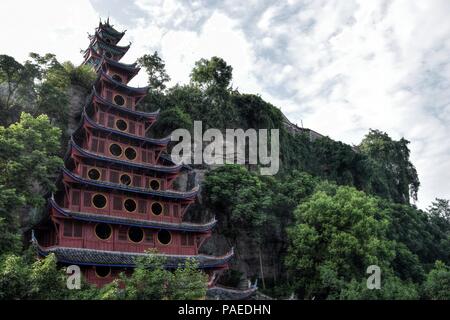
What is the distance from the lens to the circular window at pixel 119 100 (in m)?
30.7

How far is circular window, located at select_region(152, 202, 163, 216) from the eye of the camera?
26.6 m

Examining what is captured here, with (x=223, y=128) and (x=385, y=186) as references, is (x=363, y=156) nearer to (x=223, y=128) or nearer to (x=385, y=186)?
(x=385, y=186)

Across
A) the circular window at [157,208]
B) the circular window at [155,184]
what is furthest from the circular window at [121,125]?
the circular window at [157,208]

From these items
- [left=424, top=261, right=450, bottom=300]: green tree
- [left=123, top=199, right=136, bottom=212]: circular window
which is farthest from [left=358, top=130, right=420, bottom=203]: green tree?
[left=123, top=199, right=136, bottom=212]: circular window

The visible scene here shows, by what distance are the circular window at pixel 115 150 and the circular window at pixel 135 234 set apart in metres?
5.32

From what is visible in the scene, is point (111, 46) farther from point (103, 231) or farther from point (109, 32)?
point (103, 231)

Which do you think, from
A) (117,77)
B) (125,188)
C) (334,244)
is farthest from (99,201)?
(334,244)

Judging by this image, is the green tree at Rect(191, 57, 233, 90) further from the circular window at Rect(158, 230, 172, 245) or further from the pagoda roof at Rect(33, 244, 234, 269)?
the pagoda roof at Rect(33, 244, 234, 269)

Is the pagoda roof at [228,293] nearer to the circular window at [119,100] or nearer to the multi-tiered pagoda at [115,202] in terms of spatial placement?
the multi-tiered pagoda at [115,202]

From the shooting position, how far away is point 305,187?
34.2 meters

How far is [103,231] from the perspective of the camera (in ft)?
78.6

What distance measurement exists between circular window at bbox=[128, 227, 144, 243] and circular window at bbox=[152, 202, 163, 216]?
1817 mm
